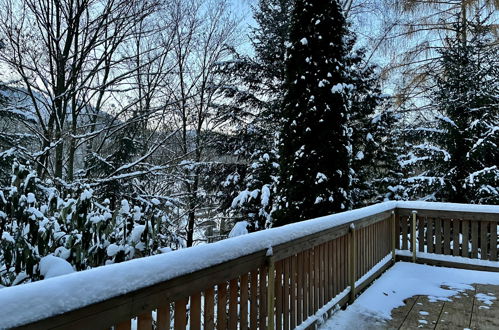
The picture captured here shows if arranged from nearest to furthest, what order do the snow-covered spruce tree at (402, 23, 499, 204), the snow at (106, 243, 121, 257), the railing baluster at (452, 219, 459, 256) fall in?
the snow at (106, 243, 121, 257) < the railing baluster at (452, 219, 459, 256) < the snow-covered spruce tree at (402, 23, 499, 204)

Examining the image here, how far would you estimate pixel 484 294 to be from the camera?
4531 millimetres

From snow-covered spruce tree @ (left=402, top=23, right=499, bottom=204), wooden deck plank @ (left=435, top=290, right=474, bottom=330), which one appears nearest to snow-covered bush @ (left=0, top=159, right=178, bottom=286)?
wooden deck plank @ (left=435, top=290, right=474, bottom=330)

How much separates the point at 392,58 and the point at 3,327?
1238 cm

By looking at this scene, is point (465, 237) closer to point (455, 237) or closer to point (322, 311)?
point (455, 237)

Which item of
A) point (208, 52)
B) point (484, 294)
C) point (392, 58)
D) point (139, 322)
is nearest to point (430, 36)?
point (392, 58)

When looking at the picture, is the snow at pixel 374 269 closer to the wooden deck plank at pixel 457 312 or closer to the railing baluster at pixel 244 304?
the wooden deck plank at pixel 457 312

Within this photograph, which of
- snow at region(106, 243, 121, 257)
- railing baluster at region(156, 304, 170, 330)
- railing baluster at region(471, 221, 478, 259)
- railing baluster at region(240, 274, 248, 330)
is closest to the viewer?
railing baluster at region(156, 304, 170, 330)

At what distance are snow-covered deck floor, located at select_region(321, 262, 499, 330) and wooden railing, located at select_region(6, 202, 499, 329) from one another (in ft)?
0.55

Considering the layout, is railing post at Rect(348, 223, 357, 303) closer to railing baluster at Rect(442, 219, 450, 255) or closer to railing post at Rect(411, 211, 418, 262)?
railing post at Rect(411, 211, 418, 262)

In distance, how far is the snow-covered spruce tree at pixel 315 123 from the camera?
7.45 meters

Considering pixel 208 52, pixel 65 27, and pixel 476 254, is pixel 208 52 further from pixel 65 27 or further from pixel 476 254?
pixel 476 254

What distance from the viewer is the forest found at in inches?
132

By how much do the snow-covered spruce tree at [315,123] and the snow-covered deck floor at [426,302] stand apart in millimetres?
2266

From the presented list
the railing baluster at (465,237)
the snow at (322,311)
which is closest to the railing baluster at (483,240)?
the railing baluster at (465,237)
